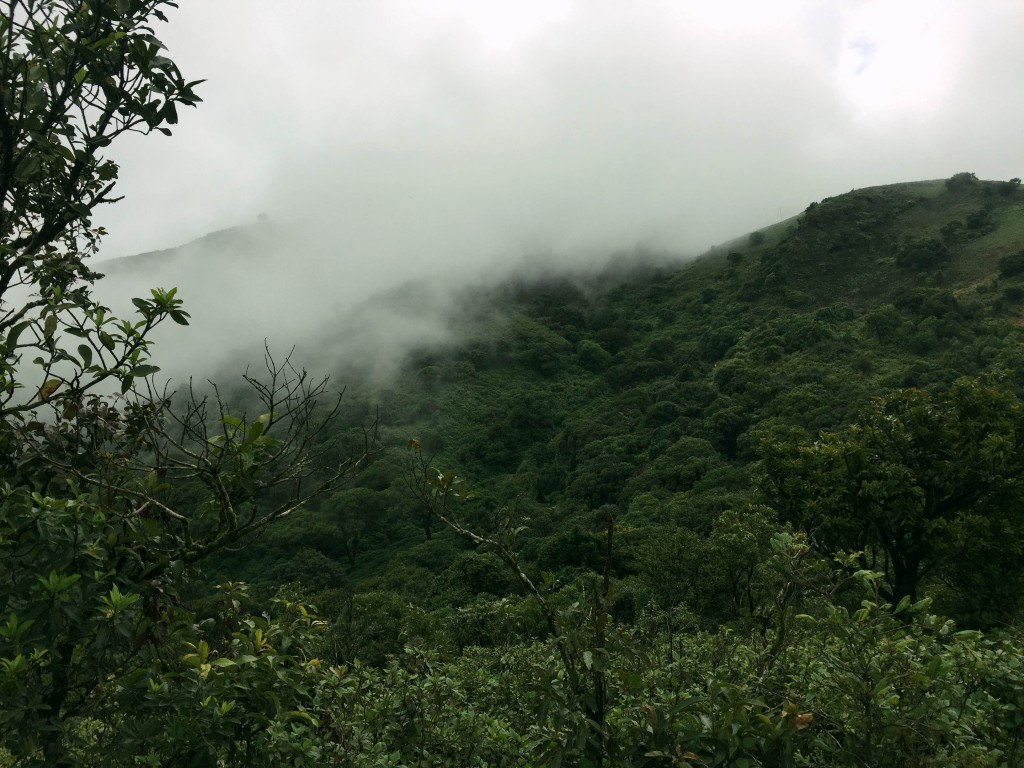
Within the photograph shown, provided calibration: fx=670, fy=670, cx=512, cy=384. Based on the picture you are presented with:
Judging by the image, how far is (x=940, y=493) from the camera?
1538cm

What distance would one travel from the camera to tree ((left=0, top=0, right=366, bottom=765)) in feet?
7.37

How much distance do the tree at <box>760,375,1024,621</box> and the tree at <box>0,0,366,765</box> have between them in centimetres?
1471

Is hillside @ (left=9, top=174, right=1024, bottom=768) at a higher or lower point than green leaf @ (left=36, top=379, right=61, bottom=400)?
lower

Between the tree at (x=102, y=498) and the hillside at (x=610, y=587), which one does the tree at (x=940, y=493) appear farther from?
the tree at (x=102, y=498)

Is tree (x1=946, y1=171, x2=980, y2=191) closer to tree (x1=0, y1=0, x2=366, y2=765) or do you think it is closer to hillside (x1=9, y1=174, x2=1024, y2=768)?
hillside (x1=9, y1=174, x2=1024, y2=768)

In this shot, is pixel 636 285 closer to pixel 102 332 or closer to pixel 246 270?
pixel 246 270

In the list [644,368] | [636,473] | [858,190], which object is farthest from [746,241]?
[636,473]

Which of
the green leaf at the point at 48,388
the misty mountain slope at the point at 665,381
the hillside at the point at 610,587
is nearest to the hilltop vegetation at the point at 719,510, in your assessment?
the hillside at the point at 610,587

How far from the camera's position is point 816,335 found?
6181 centimetres

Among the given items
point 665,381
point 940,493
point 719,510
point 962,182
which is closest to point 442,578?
point 719,510

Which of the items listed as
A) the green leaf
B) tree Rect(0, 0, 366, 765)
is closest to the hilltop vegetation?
tree Rect(0, 0, 366, 765)

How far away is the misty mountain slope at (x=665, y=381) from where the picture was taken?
43.8 m

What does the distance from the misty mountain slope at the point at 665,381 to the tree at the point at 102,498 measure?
21.4 meters

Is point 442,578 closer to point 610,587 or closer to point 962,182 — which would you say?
point 610,587
